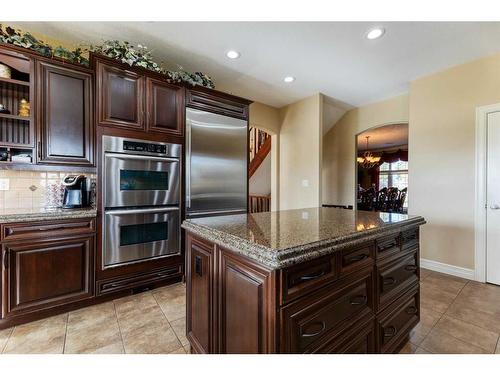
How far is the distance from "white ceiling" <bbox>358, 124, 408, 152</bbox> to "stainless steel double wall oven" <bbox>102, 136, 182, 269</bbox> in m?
4.89

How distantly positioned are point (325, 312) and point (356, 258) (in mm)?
340

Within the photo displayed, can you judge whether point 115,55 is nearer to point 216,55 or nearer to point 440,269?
point 216,55

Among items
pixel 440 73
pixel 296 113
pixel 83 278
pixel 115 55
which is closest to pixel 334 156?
pixel 296 113

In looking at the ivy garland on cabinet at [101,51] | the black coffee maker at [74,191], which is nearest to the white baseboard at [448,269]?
the ivy garland on cabinet at [101,51]

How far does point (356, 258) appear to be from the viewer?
1260 millimetres

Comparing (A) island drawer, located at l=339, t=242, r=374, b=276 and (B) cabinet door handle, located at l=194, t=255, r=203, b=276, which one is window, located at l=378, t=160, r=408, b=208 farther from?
(B) cabinet door handle, located at l=194, t=255, r=203, b=276

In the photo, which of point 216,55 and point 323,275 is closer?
point 323,275

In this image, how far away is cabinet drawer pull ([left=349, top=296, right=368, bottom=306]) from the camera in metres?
1.24

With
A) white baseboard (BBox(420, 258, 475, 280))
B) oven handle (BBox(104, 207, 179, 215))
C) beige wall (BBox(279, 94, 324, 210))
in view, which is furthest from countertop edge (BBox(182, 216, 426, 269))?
beige wall (BBox(279, 94, 324, 210))

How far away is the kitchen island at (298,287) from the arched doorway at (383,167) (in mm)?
2856

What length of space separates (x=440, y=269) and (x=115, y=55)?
479 centimetres

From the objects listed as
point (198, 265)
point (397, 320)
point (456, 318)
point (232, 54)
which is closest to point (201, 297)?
point (198, 265)

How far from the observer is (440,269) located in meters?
3.27

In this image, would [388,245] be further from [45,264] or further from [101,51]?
[101,51]
